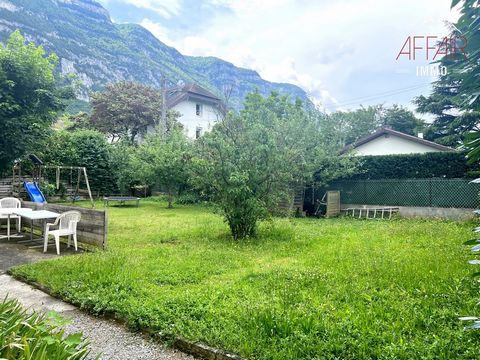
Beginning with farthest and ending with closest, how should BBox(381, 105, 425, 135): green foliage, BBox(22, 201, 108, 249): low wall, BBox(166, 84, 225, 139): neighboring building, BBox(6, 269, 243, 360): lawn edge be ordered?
BBox(381, 105, 425, 135): green foliage
BBox(166, 84, 225, 139): neighboring building
BBox(22, 201, 108, 249): low wall
BBox(6, 269, 243, 360): lawn edge

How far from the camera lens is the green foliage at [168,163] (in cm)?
1662

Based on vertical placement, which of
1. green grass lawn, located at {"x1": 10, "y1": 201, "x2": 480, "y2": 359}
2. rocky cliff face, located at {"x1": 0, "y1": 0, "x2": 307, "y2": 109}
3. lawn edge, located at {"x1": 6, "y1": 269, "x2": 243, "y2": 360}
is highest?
rocky cliff face, located at {"x1": 0, "y1": 0, "x2": 307, "y2": 109}

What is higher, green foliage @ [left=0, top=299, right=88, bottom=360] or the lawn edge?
green foliage @ [left=0, top=299, right=88, bottom=360]

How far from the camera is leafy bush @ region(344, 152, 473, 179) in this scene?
12.9m

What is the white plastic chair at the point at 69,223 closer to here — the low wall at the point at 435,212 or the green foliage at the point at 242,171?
the green foliage at the point at 242,171

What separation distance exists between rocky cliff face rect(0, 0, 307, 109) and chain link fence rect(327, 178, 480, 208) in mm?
30700

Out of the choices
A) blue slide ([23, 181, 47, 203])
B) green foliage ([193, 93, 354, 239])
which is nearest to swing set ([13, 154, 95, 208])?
blue slide ([23, 181, 47, 203])

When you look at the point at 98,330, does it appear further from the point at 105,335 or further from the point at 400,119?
the point at 400,119

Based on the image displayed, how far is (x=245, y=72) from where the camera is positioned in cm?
8238

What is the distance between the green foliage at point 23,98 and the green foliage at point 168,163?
7.01 m

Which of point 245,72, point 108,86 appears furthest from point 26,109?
point 245,72

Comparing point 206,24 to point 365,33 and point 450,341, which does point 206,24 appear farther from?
point 450,341

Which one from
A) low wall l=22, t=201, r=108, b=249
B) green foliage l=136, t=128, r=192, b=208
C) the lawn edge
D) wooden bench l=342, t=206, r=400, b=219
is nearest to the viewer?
the lawn edge

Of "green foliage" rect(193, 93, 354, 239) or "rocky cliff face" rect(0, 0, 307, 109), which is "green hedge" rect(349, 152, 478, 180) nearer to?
"green foliage" rect(193, 93, 354, 239)
